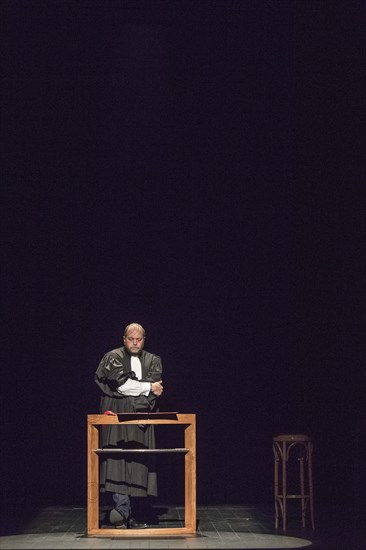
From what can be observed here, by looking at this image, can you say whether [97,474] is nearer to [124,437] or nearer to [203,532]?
[124,437]

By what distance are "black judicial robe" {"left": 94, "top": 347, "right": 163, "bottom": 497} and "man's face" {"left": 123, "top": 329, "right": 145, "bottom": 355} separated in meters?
0.14

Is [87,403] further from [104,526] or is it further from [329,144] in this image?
[329,144]

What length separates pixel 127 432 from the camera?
787 cm

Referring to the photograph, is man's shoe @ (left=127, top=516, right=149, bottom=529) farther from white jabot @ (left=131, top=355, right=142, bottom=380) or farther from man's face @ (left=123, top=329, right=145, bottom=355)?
man's face @ (left=123, top=329, right=145, bottom=355)

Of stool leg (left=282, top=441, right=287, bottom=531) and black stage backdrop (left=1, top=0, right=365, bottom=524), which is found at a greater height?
black stage backdrop (left=1, top=0, right=365, bottom=524)

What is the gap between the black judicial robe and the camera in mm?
7781

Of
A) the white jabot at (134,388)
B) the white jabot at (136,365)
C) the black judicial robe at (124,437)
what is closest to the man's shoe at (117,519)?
the black judicial robe at (124,437)

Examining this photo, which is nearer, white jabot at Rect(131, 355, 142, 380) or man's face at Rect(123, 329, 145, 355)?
man's face at Rect(123, 329, 145, 355)

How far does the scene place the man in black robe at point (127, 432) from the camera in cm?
778

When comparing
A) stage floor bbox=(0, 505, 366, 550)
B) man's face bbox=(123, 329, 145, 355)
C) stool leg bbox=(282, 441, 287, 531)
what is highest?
man's face bbox=(123, 329, 145, 355)

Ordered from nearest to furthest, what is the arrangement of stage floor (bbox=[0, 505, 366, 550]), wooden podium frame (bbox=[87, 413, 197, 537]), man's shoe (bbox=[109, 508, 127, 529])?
1. stage floor (bbox=[0, 505, 366, 550])
2. wooden podium frame (bbox=[87, 413, 197, 537])
3. man's shoe (bbox=[109, 508, 127, 529])

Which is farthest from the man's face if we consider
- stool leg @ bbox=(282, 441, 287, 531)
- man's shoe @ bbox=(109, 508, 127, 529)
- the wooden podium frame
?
stool leg @ bbox=(282, 441, 287, 531)

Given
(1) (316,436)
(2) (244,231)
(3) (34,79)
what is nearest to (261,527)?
(1) (316,436)

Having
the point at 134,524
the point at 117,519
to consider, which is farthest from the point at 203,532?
the point at 117,519
